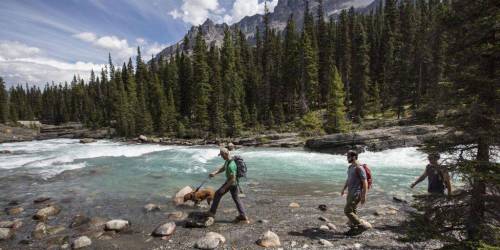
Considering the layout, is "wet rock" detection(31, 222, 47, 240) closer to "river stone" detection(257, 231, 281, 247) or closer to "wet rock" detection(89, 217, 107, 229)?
"wet rock" detection(89, 217, 107, 229)

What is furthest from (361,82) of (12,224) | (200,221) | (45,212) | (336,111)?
(12,224)

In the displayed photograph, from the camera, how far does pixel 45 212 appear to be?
10.7m

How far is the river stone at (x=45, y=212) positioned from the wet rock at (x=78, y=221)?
1259 mm

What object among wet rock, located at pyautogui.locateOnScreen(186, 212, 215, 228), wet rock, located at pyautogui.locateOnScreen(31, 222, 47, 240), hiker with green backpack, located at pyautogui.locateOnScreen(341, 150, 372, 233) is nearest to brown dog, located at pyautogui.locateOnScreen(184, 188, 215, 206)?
wet rock, located at pyautogui.locateOnScreen(186, 212, 215, 228)

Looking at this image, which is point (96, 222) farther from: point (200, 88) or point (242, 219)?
point (200, 88)

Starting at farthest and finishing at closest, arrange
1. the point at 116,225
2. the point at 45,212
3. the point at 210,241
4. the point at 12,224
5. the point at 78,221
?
the point at 45,212, the point at 78,221, the point at 12,224, the point at 116,225, the point at 210,241

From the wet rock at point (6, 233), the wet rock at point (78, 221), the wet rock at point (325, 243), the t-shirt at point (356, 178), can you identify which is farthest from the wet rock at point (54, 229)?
the t-shirt at point (356, 178)

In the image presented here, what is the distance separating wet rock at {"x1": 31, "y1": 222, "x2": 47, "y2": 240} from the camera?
8789 mm

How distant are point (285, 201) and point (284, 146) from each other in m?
24.8

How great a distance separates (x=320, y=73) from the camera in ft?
206

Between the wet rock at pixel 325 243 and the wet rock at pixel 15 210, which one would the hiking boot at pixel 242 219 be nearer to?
the wet rock at pixel 325 243

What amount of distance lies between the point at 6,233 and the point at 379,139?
29514 millimetres

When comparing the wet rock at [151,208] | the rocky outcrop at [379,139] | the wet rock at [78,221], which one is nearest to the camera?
the wet rock at [78,221]

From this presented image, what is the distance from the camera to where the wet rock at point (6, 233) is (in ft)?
28.6
